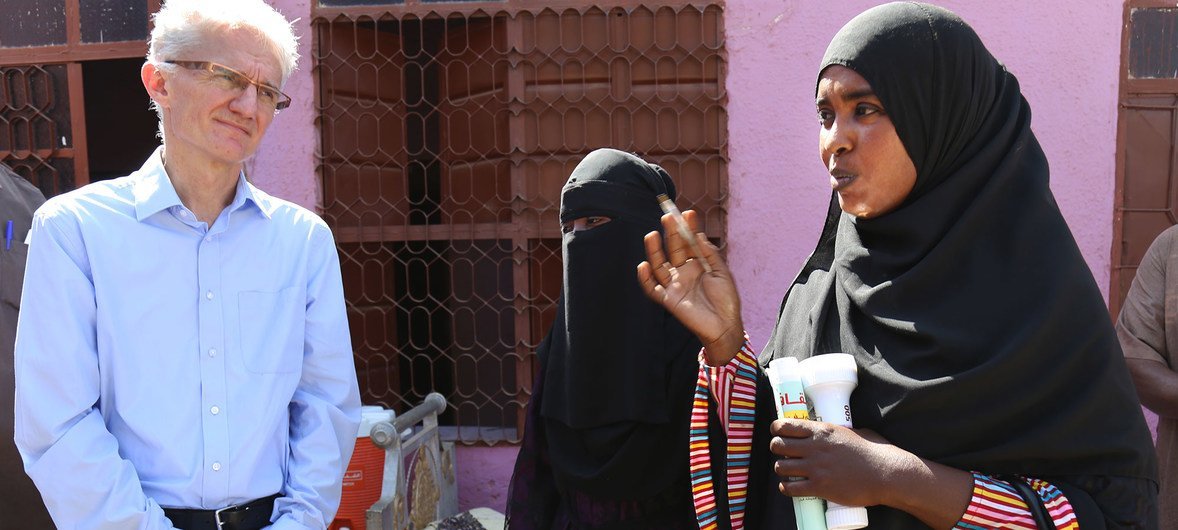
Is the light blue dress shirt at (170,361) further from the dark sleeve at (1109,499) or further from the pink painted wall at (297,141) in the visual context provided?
the pink painted wall at (297,141)

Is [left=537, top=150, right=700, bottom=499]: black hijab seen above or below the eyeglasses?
below

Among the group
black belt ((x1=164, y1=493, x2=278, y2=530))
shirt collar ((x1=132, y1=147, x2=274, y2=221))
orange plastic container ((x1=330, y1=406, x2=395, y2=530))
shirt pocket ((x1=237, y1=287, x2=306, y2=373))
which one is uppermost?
shirt collar ((x1=132, y1=147, x2=274, y2=221))

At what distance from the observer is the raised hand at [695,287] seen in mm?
1475

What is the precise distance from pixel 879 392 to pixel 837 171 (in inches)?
13.4

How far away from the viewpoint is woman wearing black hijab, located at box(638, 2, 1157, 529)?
1.30 meters

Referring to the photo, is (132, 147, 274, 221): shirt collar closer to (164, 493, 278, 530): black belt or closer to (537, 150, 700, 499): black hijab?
(164, 493, 278, 530): black belt

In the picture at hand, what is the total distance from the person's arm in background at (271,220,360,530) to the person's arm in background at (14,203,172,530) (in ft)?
0.78

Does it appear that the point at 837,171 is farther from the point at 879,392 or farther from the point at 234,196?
→ the point at 234,196

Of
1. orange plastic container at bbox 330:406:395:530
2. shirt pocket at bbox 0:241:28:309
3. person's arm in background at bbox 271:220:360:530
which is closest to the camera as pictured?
person's arm in background at bbox 271:220:360:530

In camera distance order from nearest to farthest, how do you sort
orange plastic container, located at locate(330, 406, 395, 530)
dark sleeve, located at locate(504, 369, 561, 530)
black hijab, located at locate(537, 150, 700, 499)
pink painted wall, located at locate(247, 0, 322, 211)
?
black hijab, located at locate(537, 150, 700, 499)
dark sleeve, located at locate(504, 369, 561, 530)
orange plastic container, located at locate(330, 406, 395, 530)
pink painted wall, located at locate(247, 0, 322, 211)

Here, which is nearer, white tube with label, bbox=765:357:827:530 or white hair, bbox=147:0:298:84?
white tube with label, bbox=765:357:827:530

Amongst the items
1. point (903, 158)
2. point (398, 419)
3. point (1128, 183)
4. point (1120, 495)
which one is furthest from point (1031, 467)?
point (1128, 183)

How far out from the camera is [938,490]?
1288mm

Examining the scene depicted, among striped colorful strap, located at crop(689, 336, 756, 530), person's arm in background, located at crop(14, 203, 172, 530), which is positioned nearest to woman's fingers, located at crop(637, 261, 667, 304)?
striped colorful strap, located at crop(689, 336, 756, 530)
